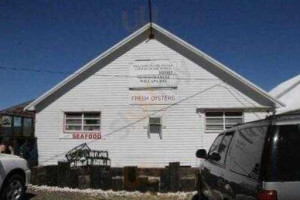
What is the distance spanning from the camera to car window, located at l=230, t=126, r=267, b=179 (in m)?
5.14

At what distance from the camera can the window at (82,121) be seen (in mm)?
20828

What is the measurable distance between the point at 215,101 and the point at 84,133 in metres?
6.07

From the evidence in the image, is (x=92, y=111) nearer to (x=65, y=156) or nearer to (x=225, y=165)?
(x=65, y=156)

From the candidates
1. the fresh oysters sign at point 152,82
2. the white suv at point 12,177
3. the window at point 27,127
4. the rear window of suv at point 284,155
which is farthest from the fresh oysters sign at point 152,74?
the rear window of suv at point 284,155

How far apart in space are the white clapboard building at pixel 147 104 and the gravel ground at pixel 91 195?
20.6 feet

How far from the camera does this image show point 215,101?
20234 millimetres

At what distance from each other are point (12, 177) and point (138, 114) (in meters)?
10.8

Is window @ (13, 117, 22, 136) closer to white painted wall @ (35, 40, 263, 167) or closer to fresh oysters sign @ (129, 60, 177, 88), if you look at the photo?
white painted wall @ (35, 40, 263, 167)

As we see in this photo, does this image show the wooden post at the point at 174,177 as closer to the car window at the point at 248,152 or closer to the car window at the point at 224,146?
the car window at the point at 224,146

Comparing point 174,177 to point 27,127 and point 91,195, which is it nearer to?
point 91,195

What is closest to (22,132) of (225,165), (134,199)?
(134,199)

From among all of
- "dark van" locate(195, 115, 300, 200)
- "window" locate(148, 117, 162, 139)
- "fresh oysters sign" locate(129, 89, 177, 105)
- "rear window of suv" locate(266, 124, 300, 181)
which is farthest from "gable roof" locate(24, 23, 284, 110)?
"rear window of suv" locate(266, 124, 300, 181)

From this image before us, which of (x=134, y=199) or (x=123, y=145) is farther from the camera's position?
(x=123, y=145)

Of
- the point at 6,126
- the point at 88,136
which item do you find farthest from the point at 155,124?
the point at 6,126
